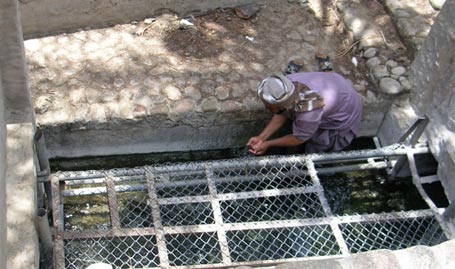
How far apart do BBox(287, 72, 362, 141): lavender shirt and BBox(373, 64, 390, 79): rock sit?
48 cm

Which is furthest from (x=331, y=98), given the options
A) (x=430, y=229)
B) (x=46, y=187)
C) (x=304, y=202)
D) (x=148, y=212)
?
(x=46, y=187)

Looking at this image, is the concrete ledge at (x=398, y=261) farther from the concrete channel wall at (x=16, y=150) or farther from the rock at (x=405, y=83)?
the rock at (x=405, y=83)

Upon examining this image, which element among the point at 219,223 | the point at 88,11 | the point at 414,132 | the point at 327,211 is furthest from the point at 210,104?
the point at 414,132

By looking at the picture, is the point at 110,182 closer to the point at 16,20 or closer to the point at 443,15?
the point at 16,20

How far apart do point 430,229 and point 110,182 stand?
8.42 ft

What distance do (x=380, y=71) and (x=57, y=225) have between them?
3.28 meters

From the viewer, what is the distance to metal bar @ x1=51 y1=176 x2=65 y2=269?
4441mm

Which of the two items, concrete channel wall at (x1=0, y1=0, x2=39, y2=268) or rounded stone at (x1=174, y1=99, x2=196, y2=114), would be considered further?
rounded stone at (x1=174, y1=99, x2=196, y2=114)

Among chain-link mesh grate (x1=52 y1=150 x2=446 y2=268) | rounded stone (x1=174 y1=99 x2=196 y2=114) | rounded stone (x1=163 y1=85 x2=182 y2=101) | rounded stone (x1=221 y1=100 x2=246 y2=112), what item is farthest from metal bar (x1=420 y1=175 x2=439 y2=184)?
rounded stone (x1=163 y1=85 x2=182 y2=101)

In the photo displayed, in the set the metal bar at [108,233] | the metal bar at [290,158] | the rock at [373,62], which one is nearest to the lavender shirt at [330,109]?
the metal bar at [290,158]

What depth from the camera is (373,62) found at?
619 centimetres

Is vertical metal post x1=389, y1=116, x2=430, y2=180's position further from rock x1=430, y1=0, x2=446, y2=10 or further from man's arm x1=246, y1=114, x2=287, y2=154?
rock x1=430, y1=0, x2=446, y2=10

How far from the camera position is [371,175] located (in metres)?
6.00

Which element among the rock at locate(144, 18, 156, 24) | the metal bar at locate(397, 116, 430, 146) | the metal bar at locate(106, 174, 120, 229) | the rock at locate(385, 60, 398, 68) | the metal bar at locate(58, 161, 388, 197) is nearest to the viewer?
the metal bar at locate(106, 174, 120, 229)
